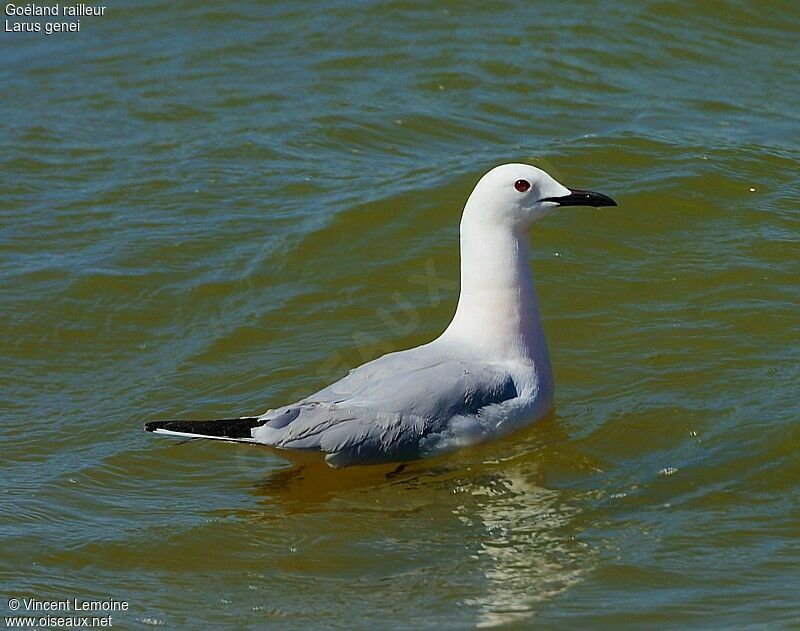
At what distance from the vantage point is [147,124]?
36.8 ft

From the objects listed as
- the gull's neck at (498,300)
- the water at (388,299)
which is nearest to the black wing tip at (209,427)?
the water at (388,299)

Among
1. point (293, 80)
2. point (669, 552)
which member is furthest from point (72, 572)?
point (293, 80)

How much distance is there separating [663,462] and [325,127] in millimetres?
5157

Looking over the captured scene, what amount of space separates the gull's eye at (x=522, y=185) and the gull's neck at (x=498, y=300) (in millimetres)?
217

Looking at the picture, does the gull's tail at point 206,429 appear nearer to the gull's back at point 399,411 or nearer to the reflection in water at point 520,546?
the gull's back at point 399,411

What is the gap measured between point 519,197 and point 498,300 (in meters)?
0.54

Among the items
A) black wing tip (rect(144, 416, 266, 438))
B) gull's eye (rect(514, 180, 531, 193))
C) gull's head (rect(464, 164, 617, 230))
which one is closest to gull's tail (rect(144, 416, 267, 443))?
black wing tip (rect(144, 416, 266, 438))

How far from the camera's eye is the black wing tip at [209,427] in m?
6.34

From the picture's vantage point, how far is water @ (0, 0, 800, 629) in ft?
18.8

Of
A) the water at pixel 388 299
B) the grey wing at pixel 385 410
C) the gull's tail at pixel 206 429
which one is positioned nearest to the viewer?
the water at pixel 388 299

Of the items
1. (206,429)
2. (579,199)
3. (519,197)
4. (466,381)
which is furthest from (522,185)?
(206,429)

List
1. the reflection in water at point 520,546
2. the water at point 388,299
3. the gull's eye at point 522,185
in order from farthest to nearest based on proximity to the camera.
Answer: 1. the gull's eye at point 522,185
2. the water at point 388,299
3. the reflection in water at point 520,546

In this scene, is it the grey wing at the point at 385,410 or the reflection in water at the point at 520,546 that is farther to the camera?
the grey wing at the point at 385,410

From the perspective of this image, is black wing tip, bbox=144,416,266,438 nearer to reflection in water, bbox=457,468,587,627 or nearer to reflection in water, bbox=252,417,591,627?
reflection in water, bbox=252,417,591,627
